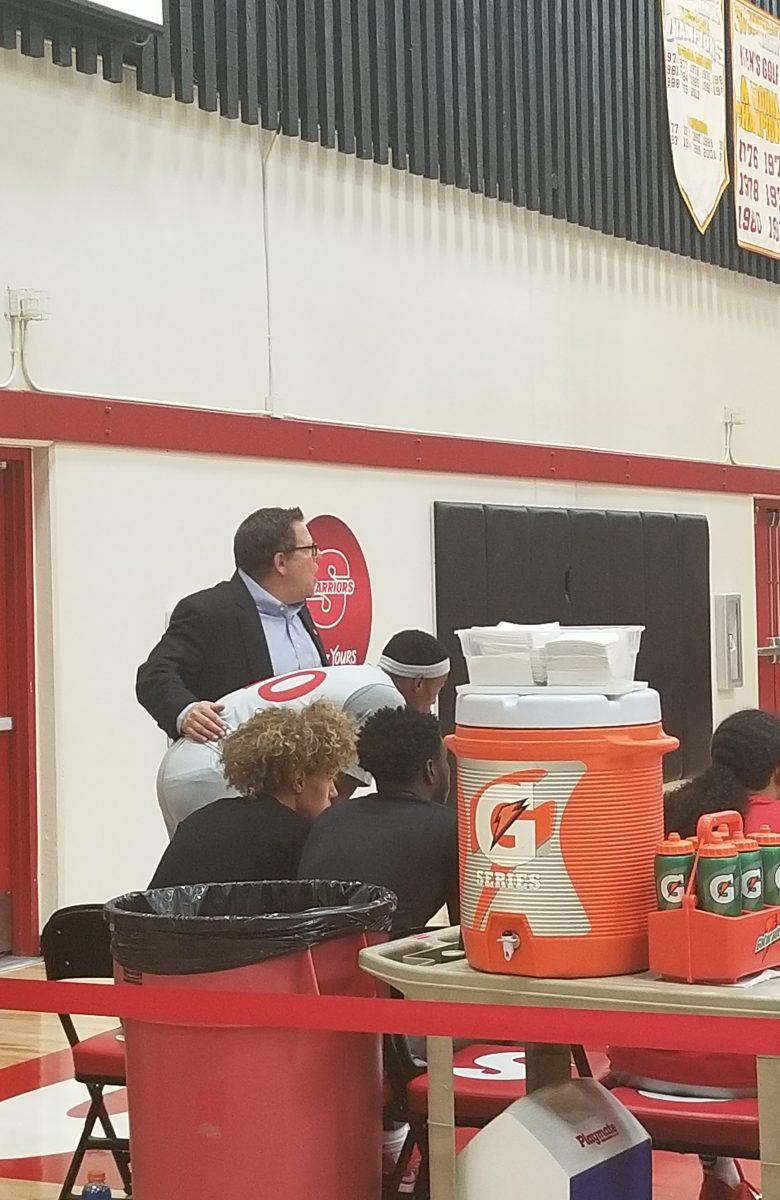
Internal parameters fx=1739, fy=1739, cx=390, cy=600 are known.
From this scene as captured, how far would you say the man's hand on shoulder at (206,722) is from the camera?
4.75 metres

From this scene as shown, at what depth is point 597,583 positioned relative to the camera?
11.9 meters

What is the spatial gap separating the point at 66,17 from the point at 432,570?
13.2 feet

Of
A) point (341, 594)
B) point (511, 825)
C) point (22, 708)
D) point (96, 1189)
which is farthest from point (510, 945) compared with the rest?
point (341, 594)

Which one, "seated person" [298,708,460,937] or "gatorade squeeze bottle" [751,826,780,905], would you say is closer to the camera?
"gatorade squeeze bottle" [751,826,780,905]

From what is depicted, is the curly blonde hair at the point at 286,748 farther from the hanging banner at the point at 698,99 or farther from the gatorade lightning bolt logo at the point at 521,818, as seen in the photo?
the hanging banner at the point at 698,99

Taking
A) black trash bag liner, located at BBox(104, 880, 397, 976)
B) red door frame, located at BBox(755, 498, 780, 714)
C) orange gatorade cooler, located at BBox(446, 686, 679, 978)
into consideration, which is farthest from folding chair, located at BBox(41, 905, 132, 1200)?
red door frame, located at BBox(755, 498, 780, 714)

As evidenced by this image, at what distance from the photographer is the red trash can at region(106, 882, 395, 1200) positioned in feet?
9.95

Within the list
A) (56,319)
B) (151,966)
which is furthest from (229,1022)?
(56,319)

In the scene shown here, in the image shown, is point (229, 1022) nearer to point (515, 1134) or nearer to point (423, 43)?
point (515, 1134)

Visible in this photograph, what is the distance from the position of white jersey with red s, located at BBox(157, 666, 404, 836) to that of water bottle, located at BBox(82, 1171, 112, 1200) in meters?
1.05

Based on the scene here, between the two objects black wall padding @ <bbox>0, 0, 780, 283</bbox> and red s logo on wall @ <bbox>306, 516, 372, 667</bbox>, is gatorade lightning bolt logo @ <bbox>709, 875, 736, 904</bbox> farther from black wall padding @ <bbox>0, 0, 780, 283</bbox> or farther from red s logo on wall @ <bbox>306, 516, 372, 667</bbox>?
red s logo on wall @ <bbox>306, 516, 372, 667</bbox>

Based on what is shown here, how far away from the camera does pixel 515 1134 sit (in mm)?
2838

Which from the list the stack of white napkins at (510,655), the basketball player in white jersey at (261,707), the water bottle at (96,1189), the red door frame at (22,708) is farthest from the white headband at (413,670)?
the stack of white napkins at (510,655)

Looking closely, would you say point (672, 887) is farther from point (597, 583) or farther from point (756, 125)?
point (756, 125)
